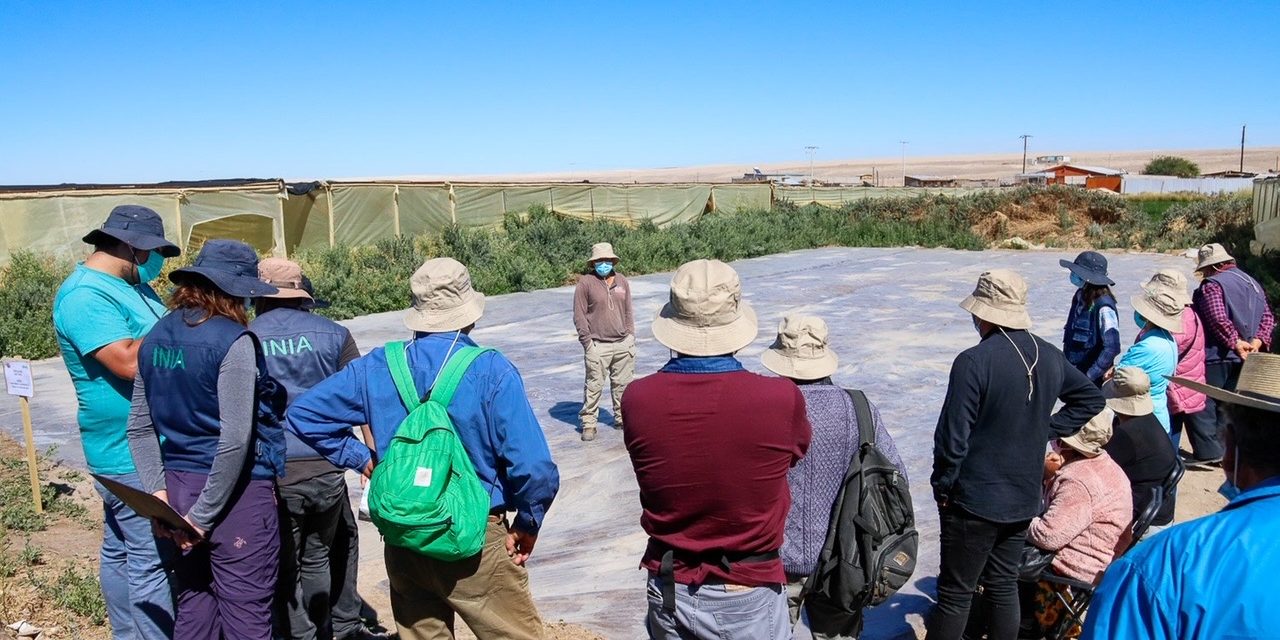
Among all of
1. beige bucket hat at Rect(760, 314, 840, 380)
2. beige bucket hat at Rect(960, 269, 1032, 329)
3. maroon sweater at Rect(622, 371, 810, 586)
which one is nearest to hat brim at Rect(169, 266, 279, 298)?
maroon sweater at Rect(622, 371, 810, 586)

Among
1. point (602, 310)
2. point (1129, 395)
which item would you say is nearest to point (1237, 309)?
point (1129, 395)

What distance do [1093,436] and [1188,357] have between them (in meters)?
2.44

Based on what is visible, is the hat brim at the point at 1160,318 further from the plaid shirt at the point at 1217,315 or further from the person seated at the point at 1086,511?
the person seated at the point at 1086,511

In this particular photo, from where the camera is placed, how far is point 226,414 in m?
2.85

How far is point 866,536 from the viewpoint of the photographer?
289 centimetres

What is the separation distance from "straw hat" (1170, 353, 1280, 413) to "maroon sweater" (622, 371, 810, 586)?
1.08 meters

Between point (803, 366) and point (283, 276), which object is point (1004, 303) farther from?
point (283, 276)

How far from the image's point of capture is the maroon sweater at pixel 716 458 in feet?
8.00

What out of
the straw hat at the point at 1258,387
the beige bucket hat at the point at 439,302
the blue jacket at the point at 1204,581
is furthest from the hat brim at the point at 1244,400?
the beige bucket hat at the point at 439,302

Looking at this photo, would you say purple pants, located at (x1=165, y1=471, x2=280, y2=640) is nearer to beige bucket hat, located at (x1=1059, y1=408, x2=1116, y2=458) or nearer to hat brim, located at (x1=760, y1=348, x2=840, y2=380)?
hat brim, located at (x1=760, y1=348, x2=840, y2=380)

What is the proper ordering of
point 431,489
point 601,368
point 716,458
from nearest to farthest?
point 716,458 → point 431,489 → point 601,368

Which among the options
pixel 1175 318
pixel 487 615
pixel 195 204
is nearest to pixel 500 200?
pixel 195 204

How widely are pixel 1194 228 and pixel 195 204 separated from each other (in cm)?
2553

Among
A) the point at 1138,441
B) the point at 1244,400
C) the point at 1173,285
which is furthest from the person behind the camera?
the point at 1173,285
